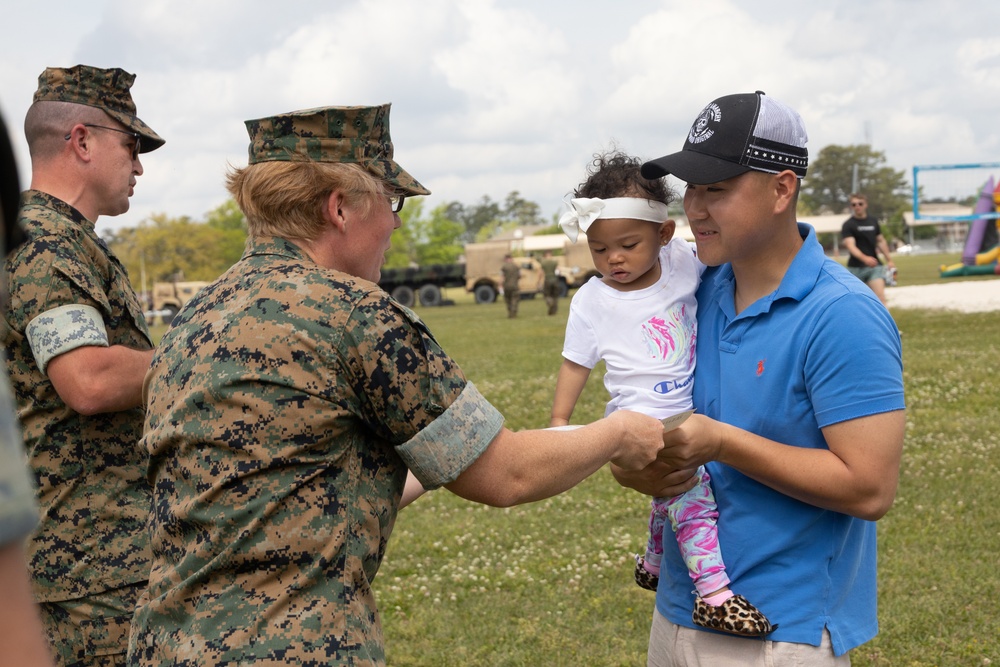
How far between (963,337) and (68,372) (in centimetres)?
1700

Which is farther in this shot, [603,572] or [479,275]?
[479,275]

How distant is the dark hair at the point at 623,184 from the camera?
3.54m

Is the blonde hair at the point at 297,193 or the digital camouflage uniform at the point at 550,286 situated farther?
the digital camouflage uniform at the point at 550,286

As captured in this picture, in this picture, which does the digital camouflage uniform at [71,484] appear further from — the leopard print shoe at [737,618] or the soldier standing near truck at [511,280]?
the soldier standing near truck at [511,280]

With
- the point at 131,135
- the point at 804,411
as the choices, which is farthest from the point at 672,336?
the point at 131,135

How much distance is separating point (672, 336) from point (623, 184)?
61cm

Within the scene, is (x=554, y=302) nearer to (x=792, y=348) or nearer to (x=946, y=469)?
(x=946, y=469)

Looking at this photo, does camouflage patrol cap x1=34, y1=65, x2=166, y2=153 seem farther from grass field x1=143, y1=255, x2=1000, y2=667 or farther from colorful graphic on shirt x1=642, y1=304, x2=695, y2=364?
grass field x1=143, y1=255, x2=1000, y2=667

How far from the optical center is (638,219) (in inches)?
137

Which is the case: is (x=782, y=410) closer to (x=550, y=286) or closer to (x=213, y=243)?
(x=550, y=286)

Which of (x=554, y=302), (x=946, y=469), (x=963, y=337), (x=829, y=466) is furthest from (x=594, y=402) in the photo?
(x=554, y=302)

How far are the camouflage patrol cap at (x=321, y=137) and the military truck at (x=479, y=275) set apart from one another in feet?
141

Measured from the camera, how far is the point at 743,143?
2740 millimetres

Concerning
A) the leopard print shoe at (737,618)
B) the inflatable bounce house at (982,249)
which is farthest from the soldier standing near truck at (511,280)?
the leopard print shoe at (737,618)
